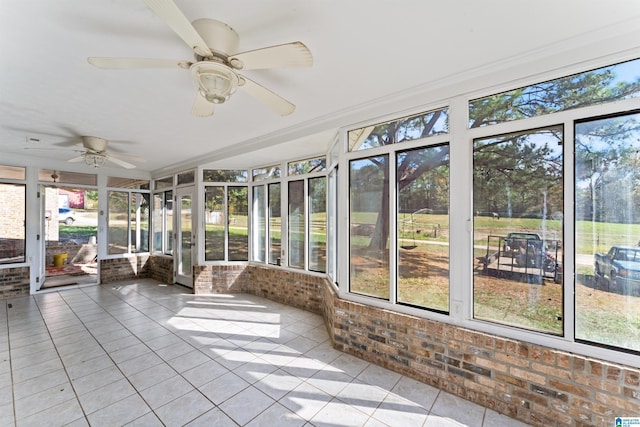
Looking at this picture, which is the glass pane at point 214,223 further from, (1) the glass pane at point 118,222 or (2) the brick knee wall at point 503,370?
(2) the brick knee wall at point 503,370

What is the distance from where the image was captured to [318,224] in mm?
4359

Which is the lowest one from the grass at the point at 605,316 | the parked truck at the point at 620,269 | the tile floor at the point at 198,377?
the tile floor at the point at 198,377

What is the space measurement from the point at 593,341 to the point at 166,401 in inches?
128

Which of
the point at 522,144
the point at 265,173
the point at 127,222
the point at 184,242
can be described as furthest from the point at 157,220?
the point at 522,144

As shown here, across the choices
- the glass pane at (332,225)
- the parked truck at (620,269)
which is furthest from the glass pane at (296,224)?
the parked truck at (620,269)

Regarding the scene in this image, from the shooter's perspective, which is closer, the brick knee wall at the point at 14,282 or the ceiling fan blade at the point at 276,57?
the ceiling fan blade at the point at 276,57

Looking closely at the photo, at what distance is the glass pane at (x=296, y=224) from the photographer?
15.0 ft

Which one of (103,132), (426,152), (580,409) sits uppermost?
(103,132)

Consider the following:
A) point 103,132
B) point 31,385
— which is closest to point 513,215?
point 31,385

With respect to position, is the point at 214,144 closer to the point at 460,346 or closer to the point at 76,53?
the point at 76,53

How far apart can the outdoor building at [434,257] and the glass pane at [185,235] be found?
1.67m

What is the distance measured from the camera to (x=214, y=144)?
171 inches

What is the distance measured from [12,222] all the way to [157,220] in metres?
2.42

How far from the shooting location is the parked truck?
174 cm
